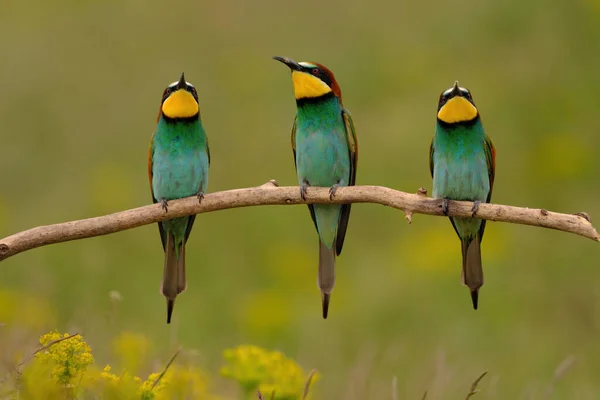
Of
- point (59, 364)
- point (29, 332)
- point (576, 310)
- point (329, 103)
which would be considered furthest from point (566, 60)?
point (59, 364)

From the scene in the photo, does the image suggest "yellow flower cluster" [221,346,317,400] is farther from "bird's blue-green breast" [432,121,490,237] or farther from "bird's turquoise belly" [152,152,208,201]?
"bird's turquoise belly" [152,152,208,201]

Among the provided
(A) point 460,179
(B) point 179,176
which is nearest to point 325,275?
(A) point 460,179

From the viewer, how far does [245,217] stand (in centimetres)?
898

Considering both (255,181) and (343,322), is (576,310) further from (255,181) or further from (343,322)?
(255,181)

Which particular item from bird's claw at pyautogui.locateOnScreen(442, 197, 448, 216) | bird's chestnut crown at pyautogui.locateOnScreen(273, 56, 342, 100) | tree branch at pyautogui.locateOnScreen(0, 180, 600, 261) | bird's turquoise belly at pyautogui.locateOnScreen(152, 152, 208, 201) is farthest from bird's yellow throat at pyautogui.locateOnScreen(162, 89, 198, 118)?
bird's claw at pyautogui.locateOnScreen(442, 197, 448, 216)

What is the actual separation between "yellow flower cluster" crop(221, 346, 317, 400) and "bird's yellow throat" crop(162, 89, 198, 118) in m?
1.13

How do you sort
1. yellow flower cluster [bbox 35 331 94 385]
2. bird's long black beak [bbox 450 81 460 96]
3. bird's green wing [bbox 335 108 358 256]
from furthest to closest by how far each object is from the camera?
bird's green wing [bbox 335 108 358 256]
bird's long black beak [bbox 450 81 460 96]
yellow flower cluster [bbox 35 331 94 385]

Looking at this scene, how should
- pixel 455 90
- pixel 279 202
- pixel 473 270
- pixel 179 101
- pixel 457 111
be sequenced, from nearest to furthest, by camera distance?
pixel 279 202, pixel 473 270, pixel 455 90, pixel 457 111, pixel 179 101

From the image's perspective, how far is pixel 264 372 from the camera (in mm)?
2695

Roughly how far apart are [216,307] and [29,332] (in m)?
4.97

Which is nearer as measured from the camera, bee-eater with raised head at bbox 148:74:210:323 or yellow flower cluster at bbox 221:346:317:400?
yellow flower cluster at bbox 221:346:317:400

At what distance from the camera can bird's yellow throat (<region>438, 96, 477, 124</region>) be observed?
11.0ft

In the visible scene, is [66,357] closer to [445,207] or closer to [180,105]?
A: [445,207]

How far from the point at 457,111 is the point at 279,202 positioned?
822 mm
